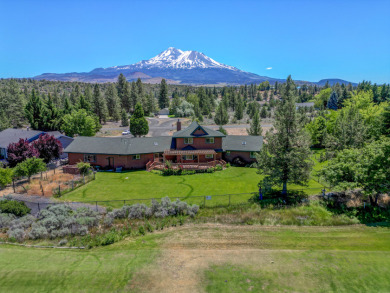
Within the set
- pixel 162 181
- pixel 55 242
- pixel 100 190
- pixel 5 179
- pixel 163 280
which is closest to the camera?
pixel 163 280

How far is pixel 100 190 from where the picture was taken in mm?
27188

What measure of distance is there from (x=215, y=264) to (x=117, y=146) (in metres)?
27.0

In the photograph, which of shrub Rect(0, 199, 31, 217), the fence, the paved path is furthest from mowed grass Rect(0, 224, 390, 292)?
the paved path

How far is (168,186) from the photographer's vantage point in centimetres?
2872

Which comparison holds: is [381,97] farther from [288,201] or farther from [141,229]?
[141,229]

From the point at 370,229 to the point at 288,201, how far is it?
6.63 m

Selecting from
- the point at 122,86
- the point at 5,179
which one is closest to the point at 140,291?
the point at 5,179

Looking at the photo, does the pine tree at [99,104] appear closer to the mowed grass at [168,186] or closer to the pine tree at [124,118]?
the pine tree at [124,118]

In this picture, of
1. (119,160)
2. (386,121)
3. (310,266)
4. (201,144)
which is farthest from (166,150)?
(386,121)

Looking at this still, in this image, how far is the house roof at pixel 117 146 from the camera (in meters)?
36.2

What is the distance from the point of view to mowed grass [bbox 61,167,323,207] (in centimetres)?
2511

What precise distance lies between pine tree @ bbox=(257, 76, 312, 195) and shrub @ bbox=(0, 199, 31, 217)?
846 inches

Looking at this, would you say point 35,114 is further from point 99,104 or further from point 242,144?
point 242,144

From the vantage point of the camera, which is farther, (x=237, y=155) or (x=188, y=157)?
(x=237, y=155)
